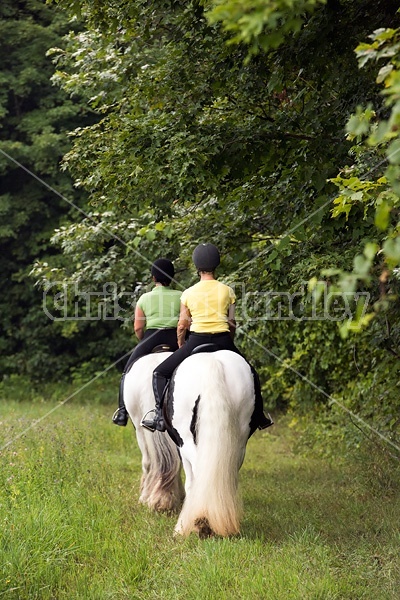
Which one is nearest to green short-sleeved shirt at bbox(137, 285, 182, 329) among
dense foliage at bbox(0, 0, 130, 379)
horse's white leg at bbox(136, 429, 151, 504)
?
horse's white leg at bbox(136, 429, 151, 504)

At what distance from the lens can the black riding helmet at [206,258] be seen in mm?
7551

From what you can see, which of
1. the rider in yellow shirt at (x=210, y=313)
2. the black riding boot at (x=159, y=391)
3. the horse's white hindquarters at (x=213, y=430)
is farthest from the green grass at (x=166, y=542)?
the rider in yellow shirt at (x=210, y=313)

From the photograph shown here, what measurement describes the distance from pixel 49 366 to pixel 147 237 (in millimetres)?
14988

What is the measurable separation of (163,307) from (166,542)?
2.81m

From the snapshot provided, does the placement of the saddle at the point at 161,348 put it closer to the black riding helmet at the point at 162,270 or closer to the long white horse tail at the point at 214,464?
the black riding helmet at the point at 162,270

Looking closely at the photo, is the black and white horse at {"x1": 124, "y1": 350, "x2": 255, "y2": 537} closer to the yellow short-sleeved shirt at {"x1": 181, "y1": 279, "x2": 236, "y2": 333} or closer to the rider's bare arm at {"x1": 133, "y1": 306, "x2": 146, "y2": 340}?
the yellow short-sleeved shirt at {"x1": 181, "y1": 279, "x2": 236, "y2": 333}

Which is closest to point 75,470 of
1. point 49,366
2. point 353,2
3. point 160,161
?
point 160,161

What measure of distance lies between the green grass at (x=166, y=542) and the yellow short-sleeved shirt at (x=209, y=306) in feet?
5.77

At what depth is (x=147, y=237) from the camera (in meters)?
11.0

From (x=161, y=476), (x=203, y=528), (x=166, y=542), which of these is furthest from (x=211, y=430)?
(x=161, y=476)

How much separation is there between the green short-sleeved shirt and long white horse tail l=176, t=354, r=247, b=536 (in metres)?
1.99

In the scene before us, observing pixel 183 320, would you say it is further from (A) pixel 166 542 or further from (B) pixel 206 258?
(A) pixel 166 542

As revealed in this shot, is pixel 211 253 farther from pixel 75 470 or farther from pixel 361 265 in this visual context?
pixel 361 265

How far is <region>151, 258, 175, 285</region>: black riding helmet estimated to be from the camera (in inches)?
349
